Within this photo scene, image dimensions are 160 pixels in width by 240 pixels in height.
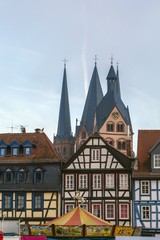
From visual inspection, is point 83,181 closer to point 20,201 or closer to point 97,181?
point 97,181

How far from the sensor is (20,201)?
147 feet

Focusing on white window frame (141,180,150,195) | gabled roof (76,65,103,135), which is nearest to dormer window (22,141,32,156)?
white window frame (141,180,150,195)

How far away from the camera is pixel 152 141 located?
152ft

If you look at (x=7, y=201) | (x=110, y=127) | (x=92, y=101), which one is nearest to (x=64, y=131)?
(x=92, y=101)

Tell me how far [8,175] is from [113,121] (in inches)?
2629

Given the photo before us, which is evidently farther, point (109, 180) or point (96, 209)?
point (109, 180)

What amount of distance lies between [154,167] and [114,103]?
2758 inches

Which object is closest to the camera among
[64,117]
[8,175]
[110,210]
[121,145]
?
[110,210]

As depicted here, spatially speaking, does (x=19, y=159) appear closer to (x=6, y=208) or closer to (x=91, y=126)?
(x=6, y=208)

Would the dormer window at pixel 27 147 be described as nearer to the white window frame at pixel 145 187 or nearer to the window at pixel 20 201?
the window at pixel 20 201

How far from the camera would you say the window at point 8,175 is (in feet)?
149

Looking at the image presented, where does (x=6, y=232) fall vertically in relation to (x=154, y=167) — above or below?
below

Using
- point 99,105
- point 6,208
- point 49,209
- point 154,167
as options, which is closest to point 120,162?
point 154,167

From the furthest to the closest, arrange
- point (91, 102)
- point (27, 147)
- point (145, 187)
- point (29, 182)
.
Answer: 1. point (91, 102)
2. point (27, 147)
3. point (29, 182)
4. point (145, 187)
